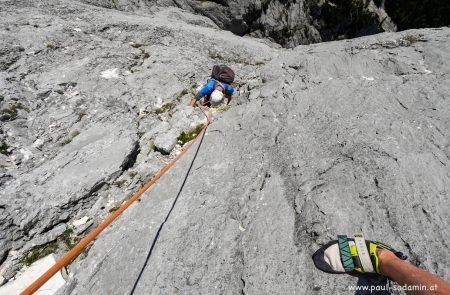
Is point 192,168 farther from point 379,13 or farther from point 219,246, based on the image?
point 379,13

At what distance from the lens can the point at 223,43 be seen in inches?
403

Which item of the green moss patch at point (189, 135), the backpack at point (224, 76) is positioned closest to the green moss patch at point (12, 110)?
the green moss patch at point (189, 135)

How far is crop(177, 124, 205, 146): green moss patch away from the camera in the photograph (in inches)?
229

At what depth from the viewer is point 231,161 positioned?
194 inches

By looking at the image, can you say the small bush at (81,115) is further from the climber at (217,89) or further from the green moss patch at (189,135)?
the climber at (217,89)

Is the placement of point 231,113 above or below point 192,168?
above

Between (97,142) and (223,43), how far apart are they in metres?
7.12

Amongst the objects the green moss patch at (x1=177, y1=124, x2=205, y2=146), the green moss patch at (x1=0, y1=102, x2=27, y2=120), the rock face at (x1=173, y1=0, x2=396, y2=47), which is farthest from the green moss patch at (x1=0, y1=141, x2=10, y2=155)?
the rock face at (x1=173, y1=0, x2=396, y2=47)

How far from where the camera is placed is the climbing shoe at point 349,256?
2.84 m

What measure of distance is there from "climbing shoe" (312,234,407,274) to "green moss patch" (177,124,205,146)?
3.74 meters

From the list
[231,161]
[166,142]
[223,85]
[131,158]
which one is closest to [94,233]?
[131,158]

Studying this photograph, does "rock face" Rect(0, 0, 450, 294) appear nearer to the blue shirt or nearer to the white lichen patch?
the white lichen patch

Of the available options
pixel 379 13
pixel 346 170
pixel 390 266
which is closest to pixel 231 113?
pixel 346 170

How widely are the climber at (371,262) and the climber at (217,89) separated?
471 cm
